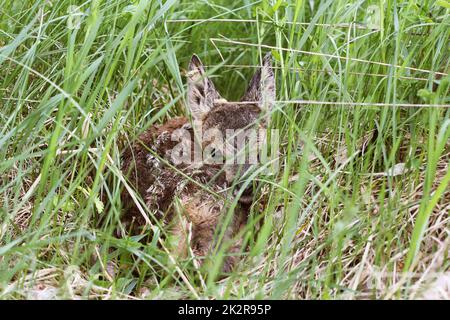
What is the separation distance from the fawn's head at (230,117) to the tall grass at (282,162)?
12cm


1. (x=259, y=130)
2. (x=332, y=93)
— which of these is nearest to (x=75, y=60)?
(x=259, y=130)

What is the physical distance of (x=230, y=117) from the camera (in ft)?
13.3

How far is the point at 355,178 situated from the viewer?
3637mm

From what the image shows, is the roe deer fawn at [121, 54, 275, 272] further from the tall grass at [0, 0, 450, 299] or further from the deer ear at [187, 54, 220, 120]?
the tall grass at [0, 0, 450, 299]

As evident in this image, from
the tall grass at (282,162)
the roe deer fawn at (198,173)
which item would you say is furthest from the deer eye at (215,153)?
the tall grass at (282,162)

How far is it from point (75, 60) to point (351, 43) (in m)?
1.42

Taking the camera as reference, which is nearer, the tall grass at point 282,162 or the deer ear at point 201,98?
the tall grass at point 282,162

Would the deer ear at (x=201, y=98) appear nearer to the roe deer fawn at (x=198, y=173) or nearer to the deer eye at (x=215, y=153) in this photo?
the roe deer fawn at (x=198, y=173)

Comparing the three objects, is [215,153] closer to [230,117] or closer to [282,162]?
[230,117]

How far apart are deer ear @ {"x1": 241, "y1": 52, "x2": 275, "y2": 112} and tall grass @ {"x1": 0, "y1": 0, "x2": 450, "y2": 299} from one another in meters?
0.10

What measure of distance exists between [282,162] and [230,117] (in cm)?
36

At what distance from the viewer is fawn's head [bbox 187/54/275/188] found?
3.93m

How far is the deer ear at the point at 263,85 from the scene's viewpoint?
4.05 m

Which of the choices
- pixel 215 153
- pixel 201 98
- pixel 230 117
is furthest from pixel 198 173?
pixel 201 98
